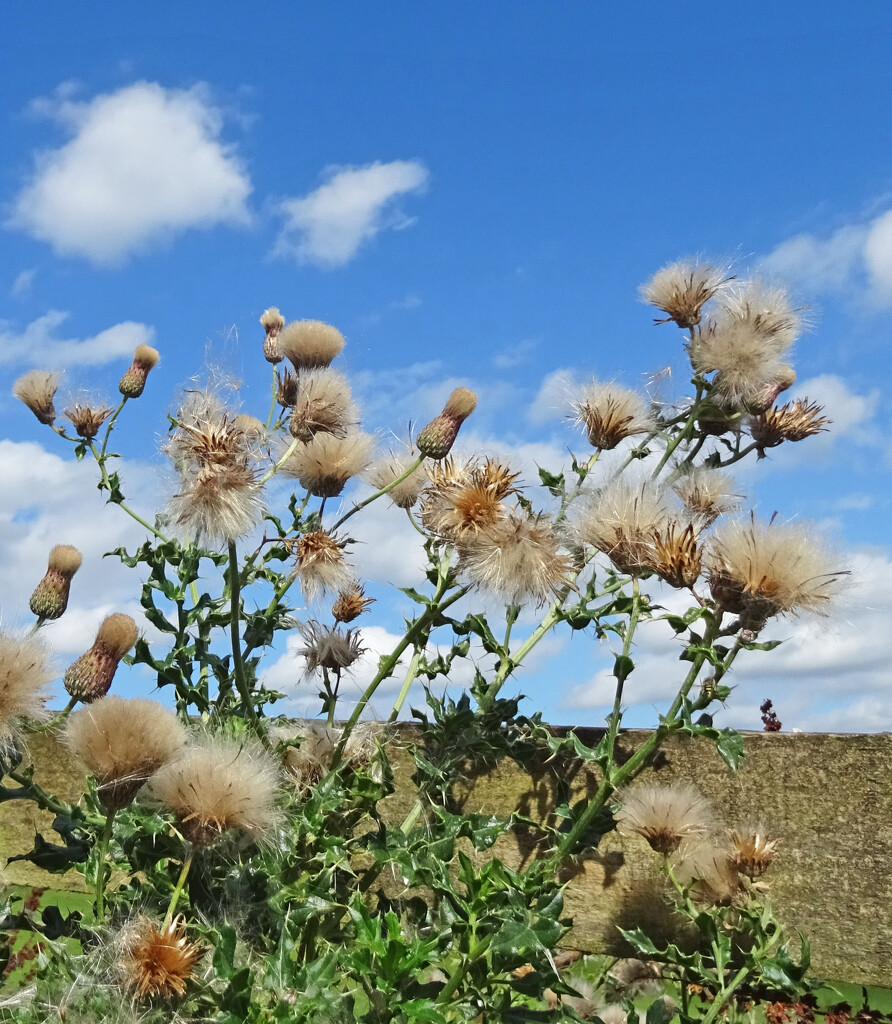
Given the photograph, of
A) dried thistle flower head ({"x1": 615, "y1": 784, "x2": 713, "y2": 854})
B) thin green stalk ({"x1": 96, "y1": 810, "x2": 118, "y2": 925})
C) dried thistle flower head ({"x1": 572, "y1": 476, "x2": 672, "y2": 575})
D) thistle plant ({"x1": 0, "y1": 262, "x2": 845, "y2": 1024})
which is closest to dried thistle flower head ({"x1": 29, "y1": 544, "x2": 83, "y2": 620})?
thistle plant ({"x1": 0, "y1": 262, "x2": 845, "y2": 1024})

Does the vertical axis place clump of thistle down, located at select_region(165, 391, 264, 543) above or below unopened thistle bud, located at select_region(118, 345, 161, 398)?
below

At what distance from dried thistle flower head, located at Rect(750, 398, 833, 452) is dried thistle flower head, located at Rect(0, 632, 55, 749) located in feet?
5.63

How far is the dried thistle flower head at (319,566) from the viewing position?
2.23 m

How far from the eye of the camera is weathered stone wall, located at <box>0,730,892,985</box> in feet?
8.07

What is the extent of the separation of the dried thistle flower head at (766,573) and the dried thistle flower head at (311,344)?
1.14m

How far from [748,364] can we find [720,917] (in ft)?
4.10

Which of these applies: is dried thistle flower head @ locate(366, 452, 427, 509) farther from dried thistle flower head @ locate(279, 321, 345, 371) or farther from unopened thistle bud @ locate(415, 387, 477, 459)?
dried thistle flower head @ locate(279, 321, 345, 371)

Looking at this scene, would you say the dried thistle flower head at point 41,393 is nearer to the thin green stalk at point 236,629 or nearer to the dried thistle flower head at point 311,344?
the dried thistle flower head at point 311,344

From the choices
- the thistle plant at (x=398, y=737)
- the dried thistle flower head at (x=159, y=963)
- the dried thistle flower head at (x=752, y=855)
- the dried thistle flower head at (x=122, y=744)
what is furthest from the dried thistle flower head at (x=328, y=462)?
the dried thistle flower head at (x=752, y=855)

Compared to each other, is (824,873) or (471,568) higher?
(471,568)

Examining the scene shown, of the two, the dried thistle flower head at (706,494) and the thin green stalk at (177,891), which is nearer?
the thin green stalk at (177,891)

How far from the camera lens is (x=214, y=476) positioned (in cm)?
203

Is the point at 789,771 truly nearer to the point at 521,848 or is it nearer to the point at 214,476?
the point at 521,848

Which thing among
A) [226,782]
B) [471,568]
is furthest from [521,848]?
[226,782]
